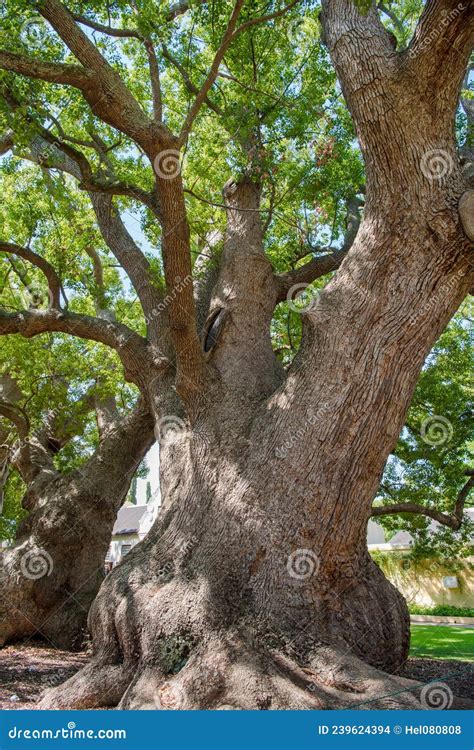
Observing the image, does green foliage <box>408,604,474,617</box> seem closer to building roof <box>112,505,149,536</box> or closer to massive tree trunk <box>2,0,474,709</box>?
massive tree trunk <box>2,0,474,709</box>

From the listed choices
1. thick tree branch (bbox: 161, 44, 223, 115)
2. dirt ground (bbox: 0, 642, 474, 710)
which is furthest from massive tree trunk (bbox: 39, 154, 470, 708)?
thick tree branch (bbox: 161, 44, 223, 115)

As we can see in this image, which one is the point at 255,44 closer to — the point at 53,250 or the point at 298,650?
the point at 53,250

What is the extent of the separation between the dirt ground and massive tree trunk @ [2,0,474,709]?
27.9 inches

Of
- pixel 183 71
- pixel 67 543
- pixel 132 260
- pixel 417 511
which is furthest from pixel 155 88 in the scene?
pixel 417 511

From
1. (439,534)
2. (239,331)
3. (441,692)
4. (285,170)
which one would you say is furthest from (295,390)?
(439,534)

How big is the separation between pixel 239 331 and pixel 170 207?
1.90 meters

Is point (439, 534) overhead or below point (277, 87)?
below

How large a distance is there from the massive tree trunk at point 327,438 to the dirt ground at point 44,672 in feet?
2.33

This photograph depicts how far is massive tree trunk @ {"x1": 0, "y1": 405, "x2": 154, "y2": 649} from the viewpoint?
7.92 meters

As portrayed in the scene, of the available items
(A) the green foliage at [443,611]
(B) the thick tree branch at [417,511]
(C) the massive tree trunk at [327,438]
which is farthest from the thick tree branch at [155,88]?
(A) the green foliage at [443,611]

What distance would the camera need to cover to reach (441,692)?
161 inches

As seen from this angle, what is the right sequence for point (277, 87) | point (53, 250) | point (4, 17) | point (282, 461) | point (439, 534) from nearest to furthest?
1. point (282, 461)
2. point (4, 17)
3. point (277, 87)
4. point (53, 250)
5. point (439, 534)

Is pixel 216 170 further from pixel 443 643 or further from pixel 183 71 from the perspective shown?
pixel 443 643

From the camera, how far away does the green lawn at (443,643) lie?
9.01m
